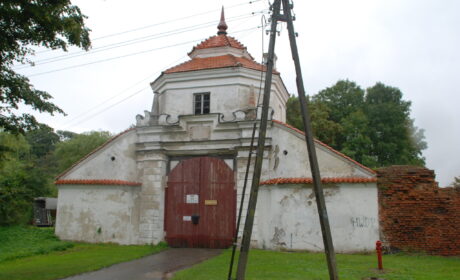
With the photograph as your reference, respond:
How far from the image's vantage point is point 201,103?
15.7 m

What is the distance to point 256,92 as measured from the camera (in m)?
15.7

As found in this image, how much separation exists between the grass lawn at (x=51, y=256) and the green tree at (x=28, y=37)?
3.87 metres

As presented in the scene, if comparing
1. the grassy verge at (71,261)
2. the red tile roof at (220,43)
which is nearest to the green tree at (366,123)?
the red tile roof at (220,43)

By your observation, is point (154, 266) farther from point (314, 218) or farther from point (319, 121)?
point (319, 121)

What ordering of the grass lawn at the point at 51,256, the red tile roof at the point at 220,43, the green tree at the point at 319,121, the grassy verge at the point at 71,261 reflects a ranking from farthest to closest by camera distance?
the green tree at the point at 319,121
the red tile roof at the point at 220,43
the grass lawn at the point at 51,256
the grassy verge at the point at 71,261

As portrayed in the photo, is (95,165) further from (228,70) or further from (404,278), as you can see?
(404,278)

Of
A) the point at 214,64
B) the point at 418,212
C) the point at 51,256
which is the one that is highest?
the point at 214,64

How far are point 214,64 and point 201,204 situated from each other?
18.9 feet

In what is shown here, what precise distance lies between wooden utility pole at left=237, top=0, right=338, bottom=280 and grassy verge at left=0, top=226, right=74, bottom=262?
942 centimetres

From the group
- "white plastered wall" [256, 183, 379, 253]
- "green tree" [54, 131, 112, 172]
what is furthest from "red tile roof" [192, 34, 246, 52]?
"green tree" [54, 131, 112, 172]

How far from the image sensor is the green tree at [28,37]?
338 inches

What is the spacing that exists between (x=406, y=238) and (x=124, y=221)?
10.1m

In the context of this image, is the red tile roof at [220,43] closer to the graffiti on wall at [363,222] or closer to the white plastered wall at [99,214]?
the white plastered wall at [99,214]

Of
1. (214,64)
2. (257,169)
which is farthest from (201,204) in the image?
(257,169)
